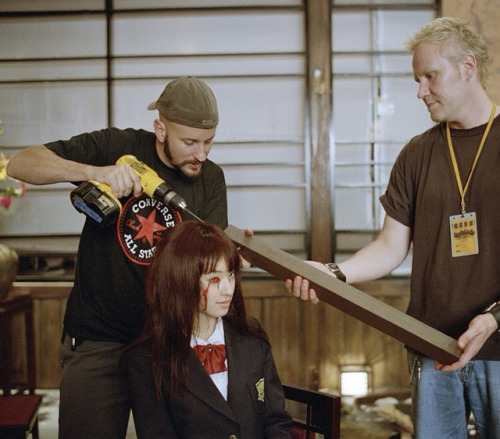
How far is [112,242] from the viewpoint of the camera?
185cm

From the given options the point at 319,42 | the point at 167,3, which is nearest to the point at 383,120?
the point at 319,42

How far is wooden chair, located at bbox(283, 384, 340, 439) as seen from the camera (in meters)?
1.78

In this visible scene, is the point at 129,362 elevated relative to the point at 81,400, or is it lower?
elevated

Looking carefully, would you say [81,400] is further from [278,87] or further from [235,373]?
[278,87]

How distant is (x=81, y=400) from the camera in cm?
178

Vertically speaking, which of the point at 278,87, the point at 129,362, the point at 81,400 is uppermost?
the point at 278,87

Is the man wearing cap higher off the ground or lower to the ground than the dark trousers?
higher

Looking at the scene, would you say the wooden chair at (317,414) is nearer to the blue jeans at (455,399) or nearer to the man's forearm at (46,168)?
the blue jeans at (455,399)

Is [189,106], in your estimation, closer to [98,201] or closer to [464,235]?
[98,201]

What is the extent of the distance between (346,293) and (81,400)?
84 cm

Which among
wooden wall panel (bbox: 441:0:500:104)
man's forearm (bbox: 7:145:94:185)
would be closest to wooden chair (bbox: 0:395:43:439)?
man's forearm (bbox: 7:145:94:185)

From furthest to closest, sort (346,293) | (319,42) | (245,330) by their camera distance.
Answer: (319,42) → (245,330) → (346,293)

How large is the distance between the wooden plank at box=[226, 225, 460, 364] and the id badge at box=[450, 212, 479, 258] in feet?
0.75

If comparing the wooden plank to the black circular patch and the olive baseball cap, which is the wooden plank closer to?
the black circular patch
